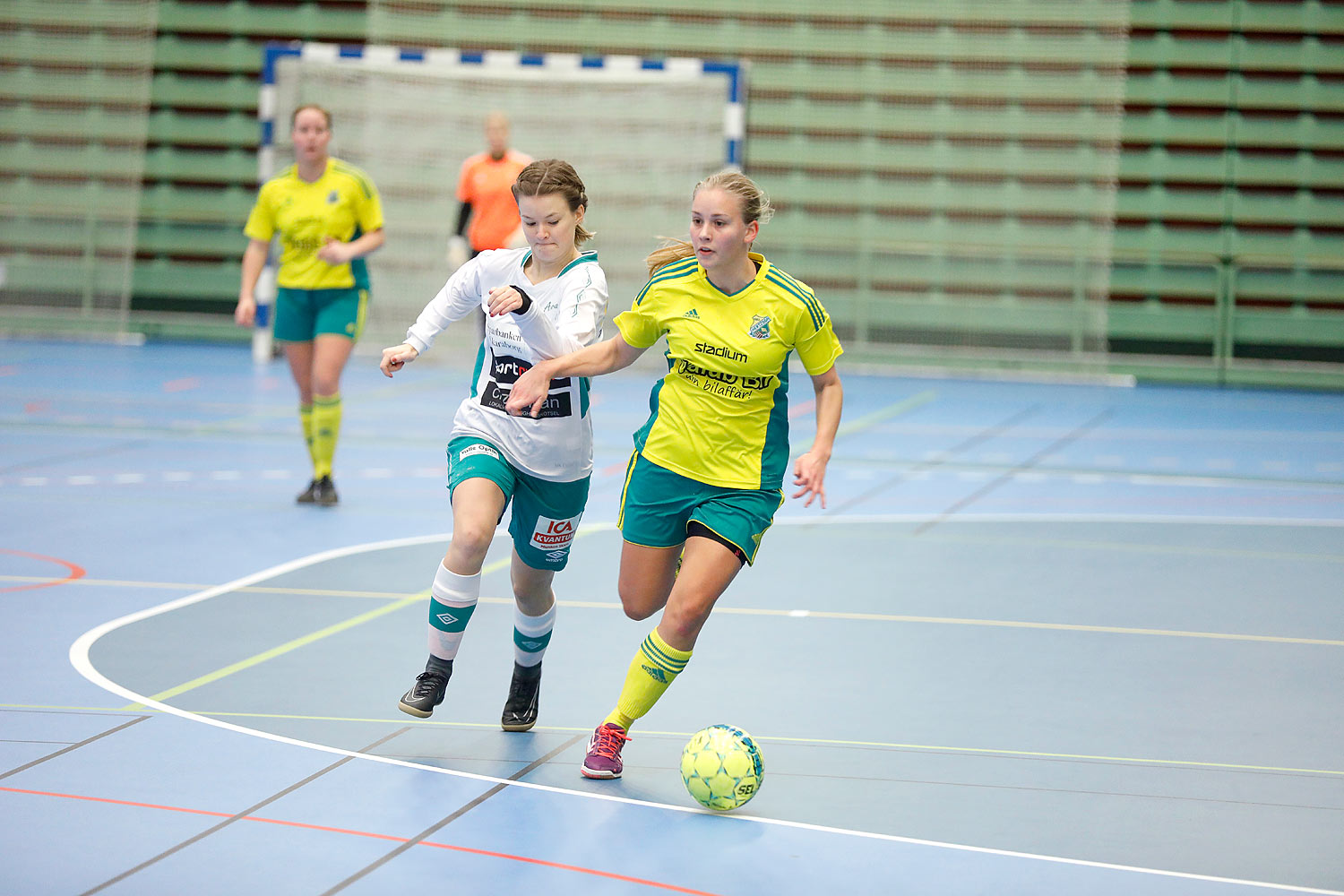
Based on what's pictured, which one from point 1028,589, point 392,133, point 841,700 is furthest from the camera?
point 392,133

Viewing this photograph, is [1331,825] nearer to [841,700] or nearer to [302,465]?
[841,700]

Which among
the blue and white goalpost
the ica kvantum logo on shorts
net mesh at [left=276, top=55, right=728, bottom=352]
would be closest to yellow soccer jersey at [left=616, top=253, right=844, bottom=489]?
the ica kvantum logo on shorts

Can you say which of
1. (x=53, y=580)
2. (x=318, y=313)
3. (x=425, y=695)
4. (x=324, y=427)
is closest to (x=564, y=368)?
(x=425, y=695)

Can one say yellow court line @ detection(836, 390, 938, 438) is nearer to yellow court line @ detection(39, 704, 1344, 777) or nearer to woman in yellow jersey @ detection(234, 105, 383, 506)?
woman in yellow jersey @ detection(234, 105, 383, 506)

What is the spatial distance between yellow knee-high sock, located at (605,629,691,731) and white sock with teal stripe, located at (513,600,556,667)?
18.5 inches

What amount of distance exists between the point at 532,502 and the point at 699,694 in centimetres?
100

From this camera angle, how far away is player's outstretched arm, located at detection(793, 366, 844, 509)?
4031 mm

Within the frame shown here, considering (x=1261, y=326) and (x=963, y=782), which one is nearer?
(x=963, y=782)

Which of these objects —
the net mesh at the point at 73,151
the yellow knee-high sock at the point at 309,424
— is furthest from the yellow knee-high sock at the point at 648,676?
the net mesh at the point at 73,151

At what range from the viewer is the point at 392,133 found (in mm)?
15922

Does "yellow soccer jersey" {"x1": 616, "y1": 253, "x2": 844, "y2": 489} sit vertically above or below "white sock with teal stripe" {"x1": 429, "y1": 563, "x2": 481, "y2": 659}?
above

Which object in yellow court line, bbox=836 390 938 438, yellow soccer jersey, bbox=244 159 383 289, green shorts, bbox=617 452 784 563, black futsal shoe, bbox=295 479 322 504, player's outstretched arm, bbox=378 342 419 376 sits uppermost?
yellow soccer jersey, bbox=244 159 383 289

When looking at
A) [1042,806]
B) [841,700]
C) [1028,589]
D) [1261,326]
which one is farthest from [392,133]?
[1042,806]

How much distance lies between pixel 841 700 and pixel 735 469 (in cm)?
117
